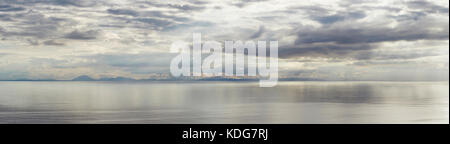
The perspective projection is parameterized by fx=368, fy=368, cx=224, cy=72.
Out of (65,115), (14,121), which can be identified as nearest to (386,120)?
(65,115)

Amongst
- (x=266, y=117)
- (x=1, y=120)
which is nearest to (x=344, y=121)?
(x=266, y=117)

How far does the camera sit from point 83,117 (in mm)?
41219

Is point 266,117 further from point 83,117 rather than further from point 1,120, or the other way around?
point 1,120

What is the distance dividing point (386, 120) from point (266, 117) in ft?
42.1
